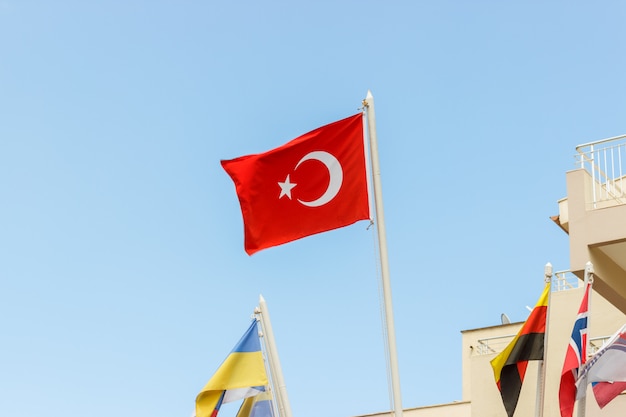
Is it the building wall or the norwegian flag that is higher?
the building wall

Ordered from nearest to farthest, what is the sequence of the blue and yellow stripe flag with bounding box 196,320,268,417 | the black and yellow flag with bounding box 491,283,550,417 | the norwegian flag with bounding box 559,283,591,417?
the norwegian flag with bounding box 559,283,591,417
the black and yellow flag with bounding box 491,283,550,417
the blue and yellow stripe flag with bounding box 196,320,268,417

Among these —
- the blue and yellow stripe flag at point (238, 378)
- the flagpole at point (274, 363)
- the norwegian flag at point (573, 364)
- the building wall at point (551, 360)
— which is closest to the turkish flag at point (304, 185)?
the flagpole at point (274, 363)

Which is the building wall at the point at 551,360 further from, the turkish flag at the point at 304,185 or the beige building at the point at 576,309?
the turkish flag at the point at 304,185

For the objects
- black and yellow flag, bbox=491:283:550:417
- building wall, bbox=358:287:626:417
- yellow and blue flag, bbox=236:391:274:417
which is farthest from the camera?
building wall, bbox=358:287:626:417

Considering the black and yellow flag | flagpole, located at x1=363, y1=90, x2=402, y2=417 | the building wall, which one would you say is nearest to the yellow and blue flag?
the black and yellow flag

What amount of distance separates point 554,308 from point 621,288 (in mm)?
4783

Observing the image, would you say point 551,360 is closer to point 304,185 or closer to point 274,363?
point 274,363

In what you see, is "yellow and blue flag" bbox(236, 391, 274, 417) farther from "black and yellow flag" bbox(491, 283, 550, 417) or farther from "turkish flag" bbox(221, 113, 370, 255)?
"black and yellow flag" bbox(491, 283, 550, 417)

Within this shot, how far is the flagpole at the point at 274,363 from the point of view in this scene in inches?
587

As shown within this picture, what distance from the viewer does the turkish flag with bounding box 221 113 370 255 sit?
14359mm

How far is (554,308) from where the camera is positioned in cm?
2358

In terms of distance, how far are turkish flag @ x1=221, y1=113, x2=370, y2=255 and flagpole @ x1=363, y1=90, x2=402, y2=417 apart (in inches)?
9.7

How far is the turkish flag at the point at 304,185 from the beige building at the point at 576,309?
120 inches

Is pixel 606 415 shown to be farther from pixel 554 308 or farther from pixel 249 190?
pixel 249 190
